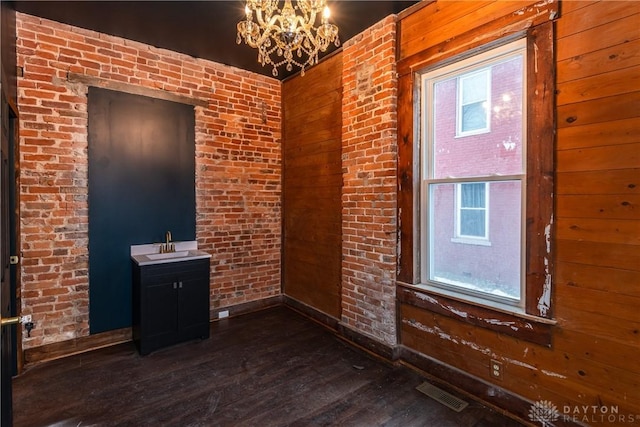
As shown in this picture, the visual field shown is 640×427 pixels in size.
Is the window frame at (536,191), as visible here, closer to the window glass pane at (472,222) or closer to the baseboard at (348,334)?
the window glass pane at (472,222)

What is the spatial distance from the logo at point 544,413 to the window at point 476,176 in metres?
0.64

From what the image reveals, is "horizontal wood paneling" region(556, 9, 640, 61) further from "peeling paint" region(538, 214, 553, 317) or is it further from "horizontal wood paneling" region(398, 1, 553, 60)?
"peeling paint" region(538, 214, 553, 317)

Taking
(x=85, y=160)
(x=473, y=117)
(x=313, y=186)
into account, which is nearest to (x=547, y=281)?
(x=473, y=117)

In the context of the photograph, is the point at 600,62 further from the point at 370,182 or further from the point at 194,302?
the point at 194,302

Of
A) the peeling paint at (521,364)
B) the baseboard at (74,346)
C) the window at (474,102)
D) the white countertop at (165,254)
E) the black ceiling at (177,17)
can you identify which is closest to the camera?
the peeling paint at (521,364)

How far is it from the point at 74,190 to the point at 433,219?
3441 mm

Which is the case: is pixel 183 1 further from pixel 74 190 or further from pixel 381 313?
pixel 381 313

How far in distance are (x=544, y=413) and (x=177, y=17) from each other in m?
4.29

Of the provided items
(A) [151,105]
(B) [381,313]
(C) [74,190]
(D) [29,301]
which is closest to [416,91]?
(B) [381,313]

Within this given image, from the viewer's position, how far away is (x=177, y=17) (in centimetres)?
296

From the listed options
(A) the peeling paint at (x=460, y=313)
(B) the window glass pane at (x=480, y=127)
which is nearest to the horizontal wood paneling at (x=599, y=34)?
(B) the window glass pane at (x=480, y=127)

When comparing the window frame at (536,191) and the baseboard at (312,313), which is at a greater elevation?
the window frame at (536,191)
